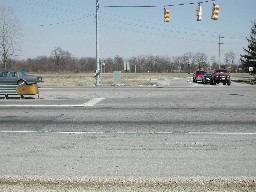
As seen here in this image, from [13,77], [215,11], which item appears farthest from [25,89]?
[215,11]

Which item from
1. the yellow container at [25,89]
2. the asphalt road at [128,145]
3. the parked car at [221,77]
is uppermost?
the parked car at [221,77]

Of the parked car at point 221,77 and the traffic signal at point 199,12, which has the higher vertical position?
the traffic signal at point 199,12

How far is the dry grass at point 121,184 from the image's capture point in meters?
4.39

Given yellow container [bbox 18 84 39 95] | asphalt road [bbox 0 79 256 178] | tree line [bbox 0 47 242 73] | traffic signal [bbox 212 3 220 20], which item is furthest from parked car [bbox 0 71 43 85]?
tree line [bbox 0 47 242 73]

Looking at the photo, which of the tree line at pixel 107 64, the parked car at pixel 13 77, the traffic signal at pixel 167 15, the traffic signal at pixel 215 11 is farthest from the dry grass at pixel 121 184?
the tree line at pixel 107 64

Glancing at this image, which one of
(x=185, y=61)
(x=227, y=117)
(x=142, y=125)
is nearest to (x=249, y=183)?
(x=142, y=125)

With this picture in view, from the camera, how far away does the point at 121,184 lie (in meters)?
4.61

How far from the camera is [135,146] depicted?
23.2 ft

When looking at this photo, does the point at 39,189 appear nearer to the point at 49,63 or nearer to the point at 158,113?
the point at 158,113

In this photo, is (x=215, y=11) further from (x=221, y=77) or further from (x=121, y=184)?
(x=121, y=184)

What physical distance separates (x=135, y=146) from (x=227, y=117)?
18.1ft

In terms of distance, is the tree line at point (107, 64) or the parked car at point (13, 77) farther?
the tree line at point (107, 64)

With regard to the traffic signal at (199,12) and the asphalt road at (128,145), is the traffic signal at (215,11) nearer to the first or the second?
the traffic signal at (199,12)

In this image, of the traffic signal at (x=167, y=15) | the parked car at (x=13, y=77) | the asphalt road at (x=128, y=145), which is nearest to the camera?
Answer: the asphalt road at (x=128, y=145)
